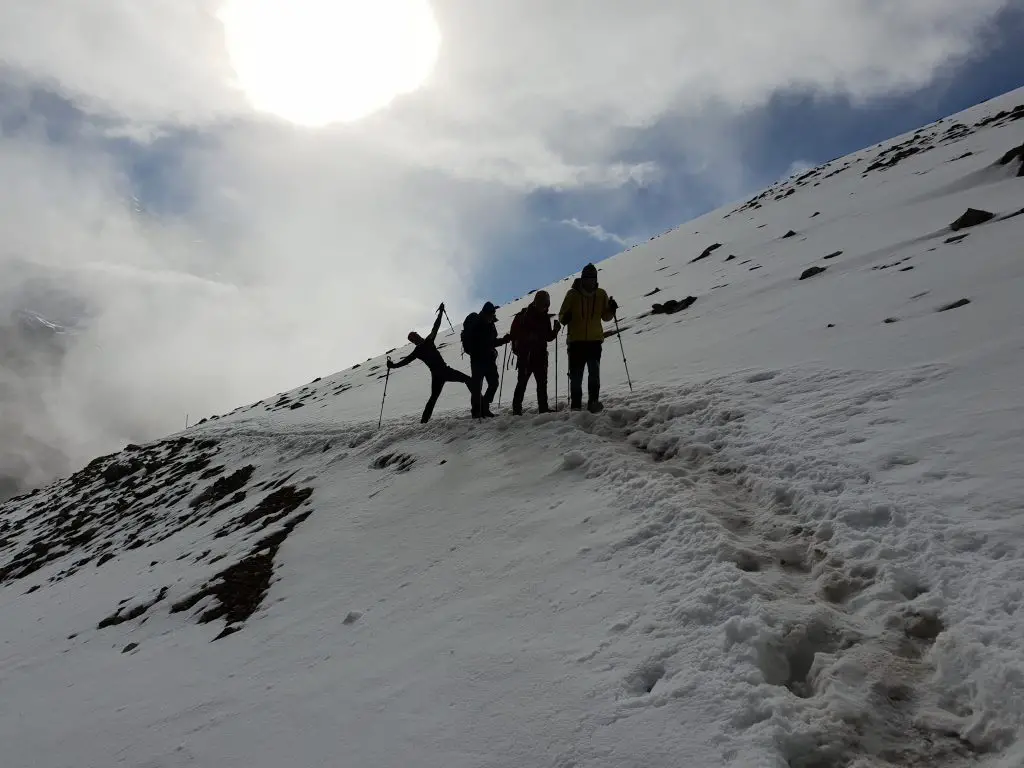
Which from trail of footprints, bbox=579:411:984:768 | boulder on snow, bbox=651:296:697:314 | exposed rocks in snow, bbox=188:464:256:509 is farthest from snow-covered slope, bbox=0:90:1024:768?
boulder on snow, bbox=651:296:697:314

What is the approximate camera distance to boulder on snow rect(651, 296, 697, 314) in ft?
65.4

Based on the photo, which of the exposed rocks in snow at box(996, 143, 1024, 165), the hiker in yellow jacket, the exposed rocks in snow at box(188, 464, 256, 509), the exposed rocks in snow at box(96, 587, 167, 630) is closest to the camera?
the exposed rocks in snow at box(96, 587, 167, 630)

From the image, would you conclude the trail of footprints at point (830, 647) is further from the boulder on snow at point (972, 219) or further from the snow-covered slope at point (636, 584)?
the boulder on snow at point (972, 219)

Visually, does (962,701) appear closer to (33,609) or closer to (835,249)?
(33,609)

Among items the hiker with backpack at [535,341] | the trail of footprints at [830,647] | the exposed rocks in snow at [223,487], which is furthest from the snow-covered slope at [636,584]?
the exposed rocks in snow at [223,487]

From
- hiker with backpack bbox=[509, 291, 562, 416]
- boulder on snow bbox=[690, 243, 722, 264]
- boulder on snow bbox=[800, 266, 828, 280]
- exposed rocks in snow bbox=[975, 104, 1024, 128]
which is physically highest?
exposed rocks in snow bbox=[975, 104, 1024, 128]

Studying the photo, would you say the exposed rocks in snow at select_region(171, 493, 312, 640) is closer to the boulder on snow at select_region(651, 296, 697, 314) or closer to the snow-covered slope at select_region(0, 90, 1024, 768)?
the snow-covered slope at select_region(0, 90, 1024, 768)

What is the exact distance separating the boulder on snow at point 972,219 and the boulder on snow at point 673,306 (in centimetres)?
742

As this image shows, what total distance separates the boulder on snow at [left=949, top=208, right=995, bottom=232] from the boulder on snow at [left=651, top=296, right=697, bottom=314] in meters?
7.42

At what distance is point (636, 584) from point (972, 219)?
15651mm

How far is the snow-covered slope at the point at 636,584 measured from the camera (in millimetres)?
3525

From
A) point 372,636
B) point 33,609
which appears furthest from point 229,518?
point 372,636

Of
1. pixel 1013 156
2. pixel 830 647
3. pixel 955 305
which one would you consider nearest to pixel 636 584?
pixel 830 647

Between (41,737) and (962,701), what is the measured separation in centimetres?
863
